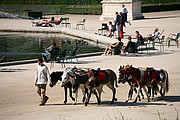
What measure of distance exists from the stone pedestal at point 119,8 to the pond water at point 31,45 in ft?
27.5

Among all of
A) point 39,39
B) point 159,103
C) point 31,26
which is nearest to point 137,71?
point 159,103

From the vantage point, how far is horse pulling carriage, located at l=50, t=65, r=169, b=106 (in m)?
14.9

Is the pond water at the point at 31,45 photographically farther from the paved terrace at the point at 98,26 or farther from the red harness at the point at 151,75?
the red harness at the point at 151,75

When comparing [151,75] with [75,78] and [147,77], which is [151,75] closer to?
[147,77]

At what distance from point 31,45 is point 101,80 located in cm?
1694

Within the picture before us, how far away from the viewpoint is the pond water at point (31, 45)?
27031 millimetres

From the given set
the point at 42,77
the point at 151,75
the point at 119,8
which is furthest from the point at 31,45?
the point at 151,75

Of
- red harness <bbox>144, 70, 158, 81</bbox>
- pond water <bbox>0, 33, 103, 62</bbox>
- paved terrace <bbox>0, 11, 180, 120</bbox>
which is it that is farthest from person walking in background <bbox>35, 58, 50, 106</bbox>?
pond water <bbox>0, 33, 103, 62</bbox>

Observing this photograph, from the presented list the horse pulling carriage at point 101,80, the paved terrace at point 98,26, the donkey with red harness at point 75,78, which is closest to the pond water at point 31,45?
the paved terrace at point 98,26

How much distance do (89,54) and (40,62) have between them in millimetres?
10211

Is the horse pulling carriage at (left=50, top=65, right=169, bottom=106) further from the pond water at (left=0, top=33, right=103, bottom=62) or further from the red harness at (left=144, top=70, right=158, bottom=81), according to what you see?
the pond water at (left=0, top=33, right=103, bottom=62)

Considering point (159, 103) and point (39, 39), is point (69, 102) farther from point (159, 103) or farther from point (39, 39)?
point (39, 39)

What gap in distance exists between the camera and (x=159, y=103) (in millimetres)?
15312

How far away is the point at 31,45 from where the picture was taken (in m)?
31.7
